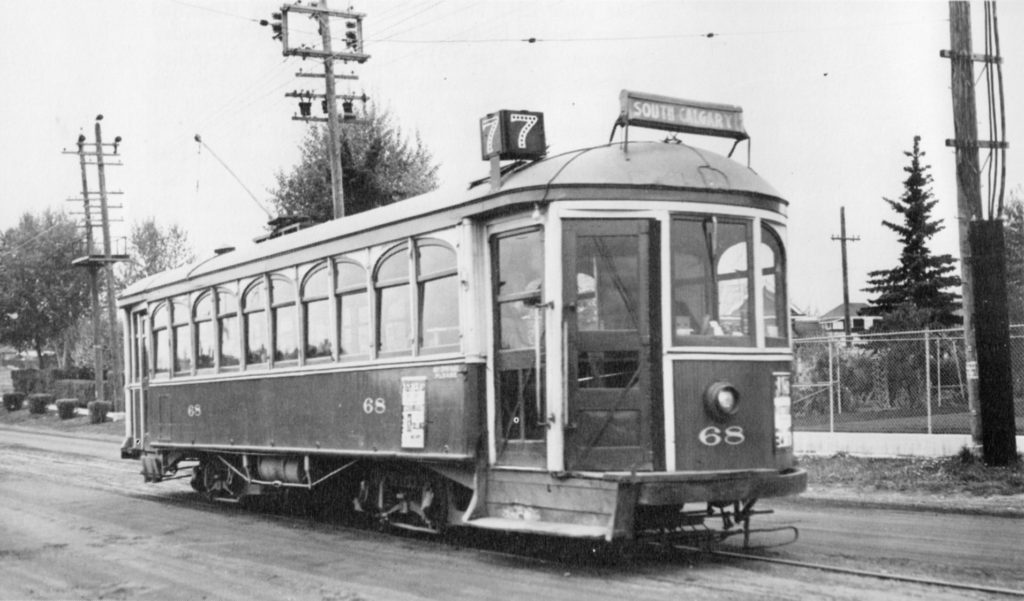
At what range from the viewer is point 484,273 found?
930cm

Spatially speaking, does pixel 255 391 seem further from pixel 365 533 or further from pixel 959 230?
pixel 959 230

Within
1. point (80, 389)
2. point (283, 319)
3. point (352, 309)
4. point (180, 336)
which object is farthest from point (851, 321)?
point (352, 309)

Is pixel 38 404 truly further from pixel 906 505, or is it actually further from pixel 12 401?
pixel 906 505

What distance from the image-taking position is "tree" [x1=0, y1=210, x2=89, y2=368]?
216 feet

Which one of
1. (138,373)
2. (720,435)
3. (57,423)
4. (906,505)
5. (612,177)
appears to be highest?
(612,177)

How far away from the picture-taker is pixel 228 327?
13703 mm

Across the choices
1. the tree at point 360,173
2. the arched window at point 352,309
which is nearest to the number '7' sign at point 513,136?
the arched window at point 352,309

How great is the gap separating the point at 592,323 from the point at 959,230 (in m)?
7.72

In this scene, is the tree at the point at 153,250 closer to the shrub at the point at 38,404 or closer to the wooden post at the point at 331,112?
the shrub at the point at 38,404

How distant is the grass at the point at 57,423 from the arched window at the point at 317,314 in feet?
78.4

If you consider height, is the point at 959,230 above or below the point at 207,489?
above

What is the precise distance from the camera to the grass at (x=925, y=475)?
13242 mm

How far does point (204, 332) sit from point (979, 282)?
375 inches

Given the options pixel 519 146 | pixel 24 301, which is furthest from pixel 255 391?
pixel 24 301
